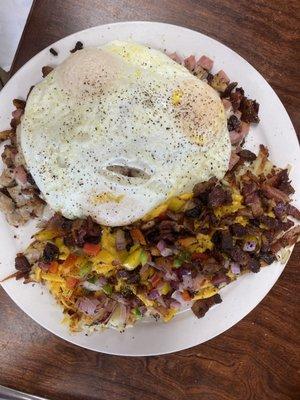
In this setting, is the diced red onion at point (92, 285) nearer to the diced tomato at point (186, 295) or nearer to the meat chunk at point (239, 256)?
the diced tomato at point (186, 295)

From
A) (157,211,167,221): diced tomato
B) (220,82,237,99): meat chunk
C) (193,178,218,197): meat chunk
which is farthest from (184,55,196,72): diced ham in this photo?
(157,211,167,221): diced tomato

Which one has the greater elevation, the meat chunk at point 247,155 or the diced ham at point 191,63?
the diced ham at point 191,63

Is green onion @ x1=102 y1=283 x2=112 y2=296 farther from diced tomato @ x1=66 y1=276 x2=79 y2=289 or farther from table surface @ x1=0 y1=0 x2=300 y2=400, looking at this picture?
table surface @ x1=0 y1=0 x2=300 y2=400

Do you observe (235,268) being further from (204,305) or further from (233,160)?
(233,160)

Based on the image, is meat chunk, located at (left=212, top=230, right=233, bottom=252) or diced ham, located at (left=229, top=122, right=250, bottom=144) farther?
diced ham, located at (left=229, top=122, right=250, bottom=144)

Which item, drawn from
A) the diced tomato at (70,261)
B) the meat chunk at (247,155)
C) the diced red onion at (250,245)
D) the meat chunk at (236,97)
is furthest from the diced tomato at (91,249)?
the meat chunk at (236,97)

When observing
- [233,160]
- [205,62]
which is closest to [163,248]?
[233,160]
